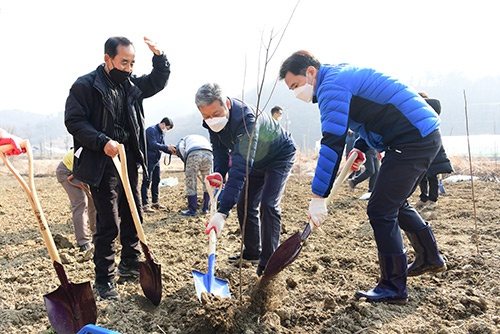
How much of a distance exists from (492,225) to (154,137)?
5.18 metres

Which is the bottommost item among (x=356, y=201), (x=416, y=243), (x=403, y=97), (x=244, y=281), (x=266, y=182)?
(x=356, y=201)

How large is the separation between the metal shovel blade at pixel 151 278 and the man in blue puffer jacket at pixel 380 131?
1.09m

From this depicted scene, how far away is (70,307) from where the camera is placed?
7.02 ft

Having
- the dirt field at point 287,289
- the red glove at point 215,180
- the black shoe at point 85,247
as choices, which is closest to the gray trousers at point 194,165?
the dirt field at point 287,289

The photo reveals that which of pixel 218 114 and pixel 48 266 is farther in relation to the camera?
pixel 48 266

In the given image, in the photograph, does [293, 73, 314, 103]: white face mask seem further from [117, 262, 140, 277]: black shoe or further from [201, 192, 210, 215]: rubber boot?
[201, 192, 210, 215]: rubber boot

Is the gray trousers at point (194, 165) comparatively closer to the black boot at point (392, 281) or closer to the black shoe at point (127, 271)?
the black shoe at point (127, 271)

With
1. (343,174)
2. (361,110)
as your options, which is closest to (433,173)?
(343,174)

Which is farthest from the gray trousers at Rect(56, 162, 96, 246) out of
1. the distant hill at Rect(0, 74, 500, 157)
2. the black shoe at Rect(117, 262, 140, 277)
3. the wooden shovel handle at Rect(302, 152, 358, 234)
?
the distant hill at Rect(0, 74, 500, 157)

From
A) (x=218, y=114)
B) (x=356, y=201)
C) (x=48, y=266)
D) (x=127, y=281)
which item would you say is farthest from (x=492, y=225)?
(x=48, y=266)

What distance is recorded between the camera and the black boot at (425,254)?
109 inches

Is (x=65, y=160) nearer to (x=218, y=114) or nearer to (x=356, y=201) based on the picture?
(x=218, y=114)

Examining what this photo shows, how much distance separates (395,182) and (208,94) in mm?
1464

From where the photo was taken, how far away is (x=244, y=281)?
2.89 meters
